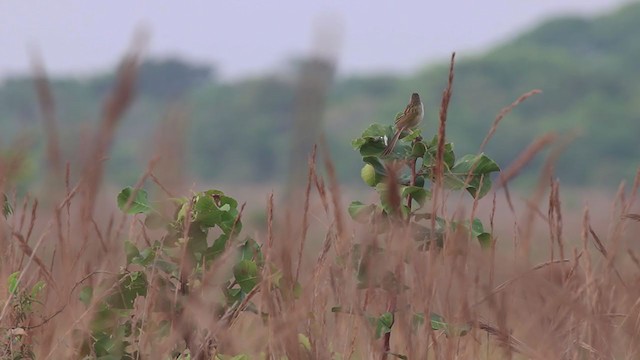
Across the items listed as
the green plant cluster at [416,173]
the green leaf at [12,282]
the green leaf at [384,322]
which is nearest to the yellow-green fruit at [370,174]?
the green plant cluster at [416,173]

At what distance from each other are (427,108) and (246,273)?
122ft

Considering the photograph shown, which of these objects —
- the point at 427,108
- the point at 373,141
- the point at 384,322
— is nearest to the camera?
the point at 384,322

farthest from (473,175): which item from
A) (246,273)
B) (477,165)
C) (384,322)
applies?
(246,273)

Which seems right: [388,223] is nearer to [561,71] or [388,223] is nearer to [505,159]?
[505,159]

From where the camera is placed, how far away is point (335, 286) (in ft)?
5.64

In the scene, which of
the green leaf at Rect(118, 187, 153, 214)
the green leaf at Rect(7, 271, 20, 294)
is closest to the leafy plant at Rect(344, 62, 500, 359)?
the green leaf at Rect(118, 187, 153, 214)

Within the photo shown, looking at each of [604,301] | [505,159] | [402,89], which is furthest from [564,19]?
[604,301]

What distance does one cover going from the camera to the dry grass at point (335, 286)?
1333 mm

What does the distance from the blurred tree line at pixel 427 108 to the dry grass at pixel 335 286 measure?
3160 centimetres

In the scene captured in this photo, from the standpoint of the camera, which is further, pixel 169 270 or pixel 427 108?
pixel 427 108

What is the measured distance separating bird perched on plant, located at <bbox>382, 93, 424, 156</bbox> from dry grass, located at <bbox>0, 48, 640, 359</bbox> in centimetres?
13

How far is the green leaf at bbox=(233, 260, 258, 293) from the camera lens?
177 centimetres

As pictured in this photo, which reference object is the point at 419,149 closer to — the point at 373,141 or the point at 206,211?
the point at 373,141

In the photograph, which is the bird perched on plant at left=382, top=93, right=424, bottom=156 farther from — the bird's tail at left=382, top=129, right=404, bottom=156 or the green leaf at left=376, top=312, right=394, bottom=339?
the green leaf at left=376, top=312, right=394, bottom=339
